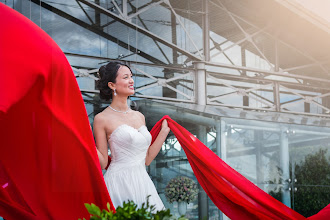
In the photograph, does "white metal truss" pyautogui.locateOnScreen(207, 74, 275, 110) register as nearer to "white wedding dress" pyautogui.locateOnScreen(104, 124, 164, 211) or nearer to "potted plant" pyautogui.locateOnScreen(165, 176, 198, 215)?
"potted plant" pyautogui.locateOnScreen(165, 176, 198, 215)

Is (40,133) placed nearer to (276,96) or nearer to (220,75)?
(220,75)

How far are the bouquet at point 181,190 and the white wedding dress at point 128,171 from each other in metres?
2.96

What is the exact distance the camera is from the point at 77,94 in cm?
218

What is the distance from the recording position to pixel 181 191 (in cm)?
586

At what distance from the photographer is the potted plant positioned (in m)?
5.84

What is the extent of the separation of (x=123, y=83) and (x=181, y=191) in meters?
3.15

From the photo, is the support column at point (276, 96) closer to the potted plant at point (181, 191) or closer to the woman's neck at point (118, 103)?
the potted plant at point (181, 191)

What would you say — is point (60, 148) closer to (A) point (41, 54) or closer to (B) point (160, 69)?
(A) point (41, 54)

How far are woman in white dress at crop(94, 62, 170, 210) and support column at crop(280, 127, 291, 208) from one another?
4.03 m

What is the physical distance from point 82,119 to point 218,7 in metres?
6.07

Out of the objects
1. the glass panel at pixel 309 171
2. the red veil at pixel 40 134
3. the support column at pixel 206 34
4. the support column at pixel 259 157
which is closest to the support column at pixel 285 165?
the glass panel at pixel 309 171

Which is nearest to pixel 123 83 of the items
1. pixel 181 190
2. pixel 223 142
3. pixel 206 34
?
pixel 181 190

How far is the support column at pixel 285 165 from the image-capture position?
21.6ft

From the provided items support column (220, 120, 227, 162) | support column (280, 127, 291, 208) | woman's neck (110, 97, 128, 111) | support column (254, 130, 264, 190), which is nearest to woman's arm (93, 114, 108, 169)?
woman's neck (110, 97, 128, 111)
